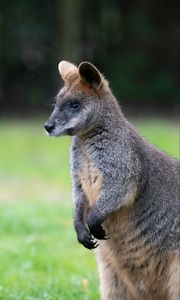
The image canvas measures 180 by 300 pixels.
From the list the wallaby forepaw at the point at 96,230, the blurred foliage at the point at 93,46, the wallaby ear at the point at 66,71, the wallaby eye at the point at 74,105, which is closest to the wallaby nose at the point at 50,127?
the wallaby eye at the point at 74,105

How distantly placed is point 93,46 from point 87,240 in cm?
1696

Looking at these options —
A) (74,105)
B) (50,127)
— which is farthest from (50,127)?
(74,105)

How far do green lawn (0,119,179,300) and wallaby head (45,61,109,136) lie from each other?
1388 millimetres

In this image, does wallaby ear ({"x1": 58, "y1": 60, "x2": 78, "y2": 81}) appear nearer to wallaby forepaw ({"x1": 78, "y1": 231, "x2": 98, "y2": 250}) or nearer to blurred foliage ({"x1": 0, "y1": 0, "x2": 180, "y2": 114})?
wallaby forepaw ({"x1": 78, "y1": 231, "x2": 98, "y2": 250})

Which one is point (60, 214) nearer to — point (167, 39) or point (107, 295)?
point (107, 295)

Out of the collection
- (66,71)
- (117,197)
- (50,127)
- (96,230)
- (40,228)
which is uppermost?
(66,71)

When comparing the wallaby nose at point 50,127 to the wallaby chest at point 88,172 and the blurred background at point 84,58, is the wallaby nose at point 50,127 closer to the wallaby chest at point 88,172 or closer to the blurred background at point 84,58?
the wallaby chest at point 88,172

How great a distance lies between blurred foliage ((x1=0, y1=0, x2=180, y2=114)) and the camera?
2112 centimetres

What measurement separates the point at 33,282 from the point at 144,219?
1.55m

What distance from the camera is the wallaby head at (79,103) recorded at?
521 cm

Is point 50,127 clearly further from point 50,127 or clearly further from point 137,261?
point 137,261

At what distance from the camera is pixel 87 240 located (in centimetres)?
530

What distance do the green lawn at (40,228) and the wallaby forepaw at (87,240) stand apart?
79cm

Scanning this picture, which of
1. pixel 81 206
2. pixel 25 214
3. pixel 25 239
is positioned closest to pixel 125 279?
pixel 81 206
